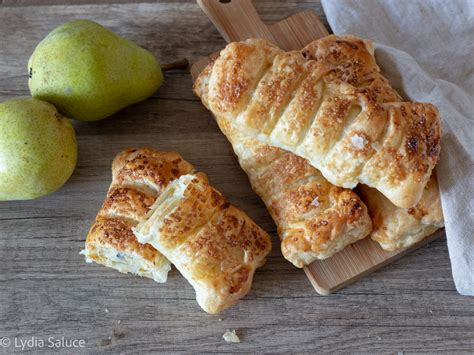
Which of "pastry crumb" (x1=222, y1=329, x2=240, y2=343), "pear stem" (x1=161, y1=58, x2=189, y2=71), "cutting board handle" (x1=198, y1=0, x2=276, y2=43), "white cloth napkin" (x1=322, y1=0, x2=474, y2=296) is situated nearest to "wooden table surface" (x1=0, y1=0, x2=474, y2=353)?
"pastry crumb" (x1=222, y1=329, x2=240, y2=343)

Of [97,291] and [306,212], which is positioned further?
[97,291]

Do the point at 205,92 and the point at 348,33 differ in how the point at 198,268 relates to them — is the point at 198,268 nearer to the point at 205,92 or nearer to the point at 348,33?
the point at 205,92

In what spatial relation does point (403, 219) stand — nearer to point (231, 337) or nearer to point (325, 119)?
point (325, 119)

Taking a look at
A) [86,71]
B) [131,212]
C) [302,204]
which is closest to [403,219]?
[302,204]

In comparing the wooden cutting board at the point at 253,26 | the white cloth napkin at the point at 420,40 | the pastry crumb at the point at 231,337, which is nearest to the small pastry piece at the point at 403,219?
the white cloth napkin at the point at 420,40

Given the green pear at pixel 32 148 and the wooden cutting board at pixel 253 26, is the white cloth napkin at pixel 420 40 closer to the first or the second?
the wooden cutting board at pixel 253 26

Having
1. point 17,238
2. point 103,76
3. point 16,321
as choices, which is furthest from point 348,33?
point 16,321

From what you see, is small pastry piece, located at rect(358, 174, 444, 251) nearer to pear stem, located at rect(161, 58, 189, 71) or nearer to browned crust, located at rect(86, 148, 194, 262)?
browned crust, located at rect(86, 148, 194, 262)
